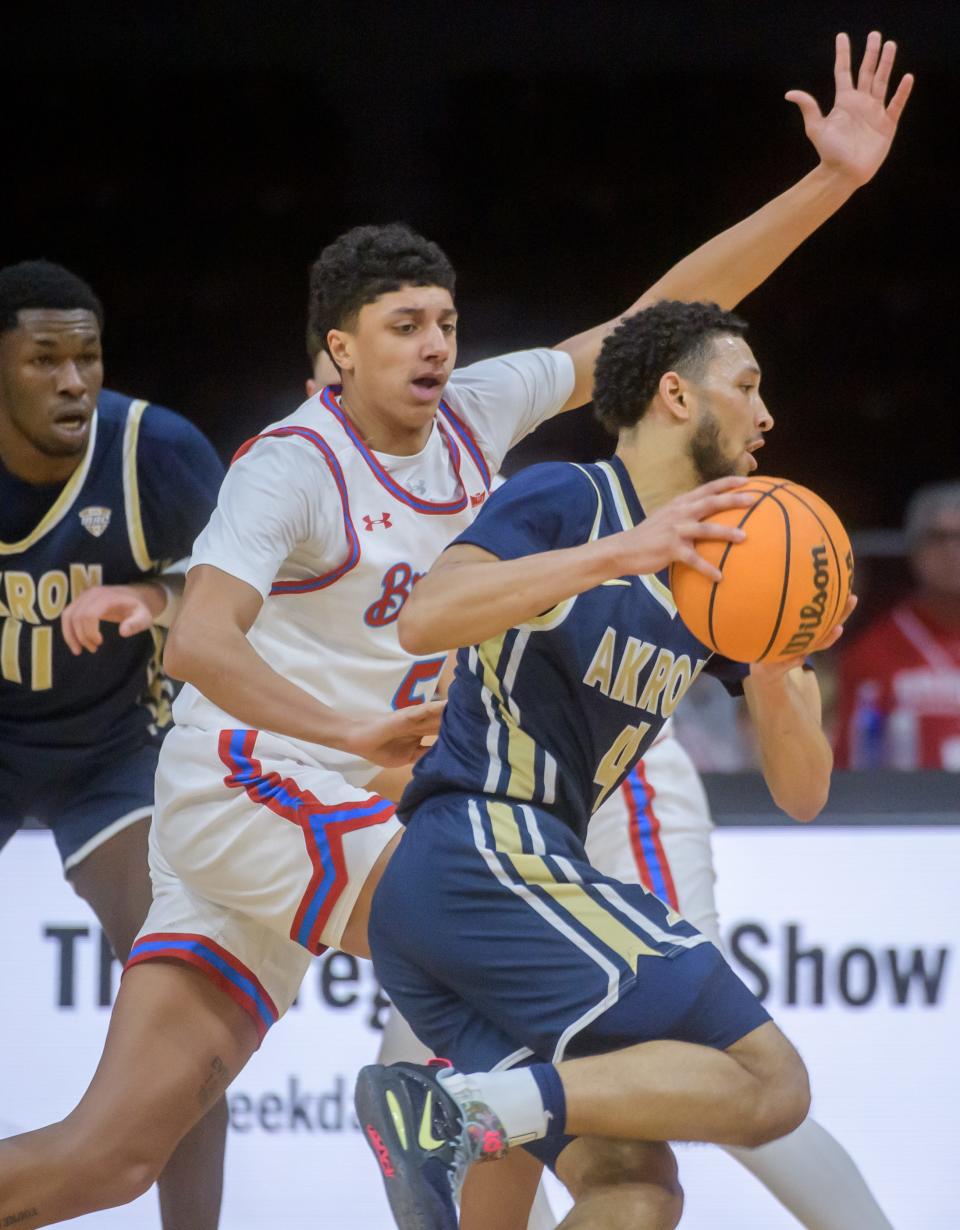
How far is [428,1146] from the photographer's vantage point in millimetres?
2486

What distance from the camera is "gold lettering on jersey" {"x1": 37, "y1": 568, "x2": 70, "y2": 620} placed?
3811 millimetres

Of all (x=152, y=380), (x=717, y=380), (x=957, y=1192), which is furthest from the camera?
(x=152, y=380)

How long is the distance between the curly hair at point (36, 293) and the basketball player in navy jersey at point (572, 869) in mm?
1473

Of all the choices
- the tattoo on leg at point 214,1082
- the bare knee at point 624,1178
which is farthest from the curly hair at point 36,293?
the bare knee at point 624,1178

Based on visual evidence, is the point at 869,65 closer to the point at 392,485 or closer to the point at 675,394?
the point at 675,394

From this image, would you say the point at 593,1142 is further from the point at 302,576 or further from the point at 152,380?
the point at 152,380

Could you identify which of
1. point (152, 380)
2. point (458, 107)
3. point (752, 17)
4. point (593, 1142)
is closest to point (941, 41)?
point (752, 17)

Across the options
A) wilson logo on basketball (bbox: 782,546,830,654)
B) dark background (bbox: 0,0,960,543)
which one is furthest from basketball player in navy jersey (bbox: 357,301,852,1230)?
dark background (bbox: 0,0,960,543)

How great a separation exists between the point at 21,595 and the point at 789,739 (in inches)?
67.6

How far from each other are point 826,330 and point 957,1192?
260 inches

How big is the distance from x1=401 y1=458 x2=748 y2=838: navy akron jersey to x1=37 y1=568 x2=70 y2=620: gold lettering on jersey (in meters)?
1.35

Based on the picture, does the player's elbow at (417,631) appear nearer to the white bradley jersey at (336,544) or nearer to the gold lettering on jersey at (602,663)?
the gold lettering on jersey at (602,663)

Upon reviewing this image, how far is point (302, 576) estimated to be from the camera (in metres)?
3.22

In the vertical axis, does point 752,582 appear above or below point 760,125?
below
